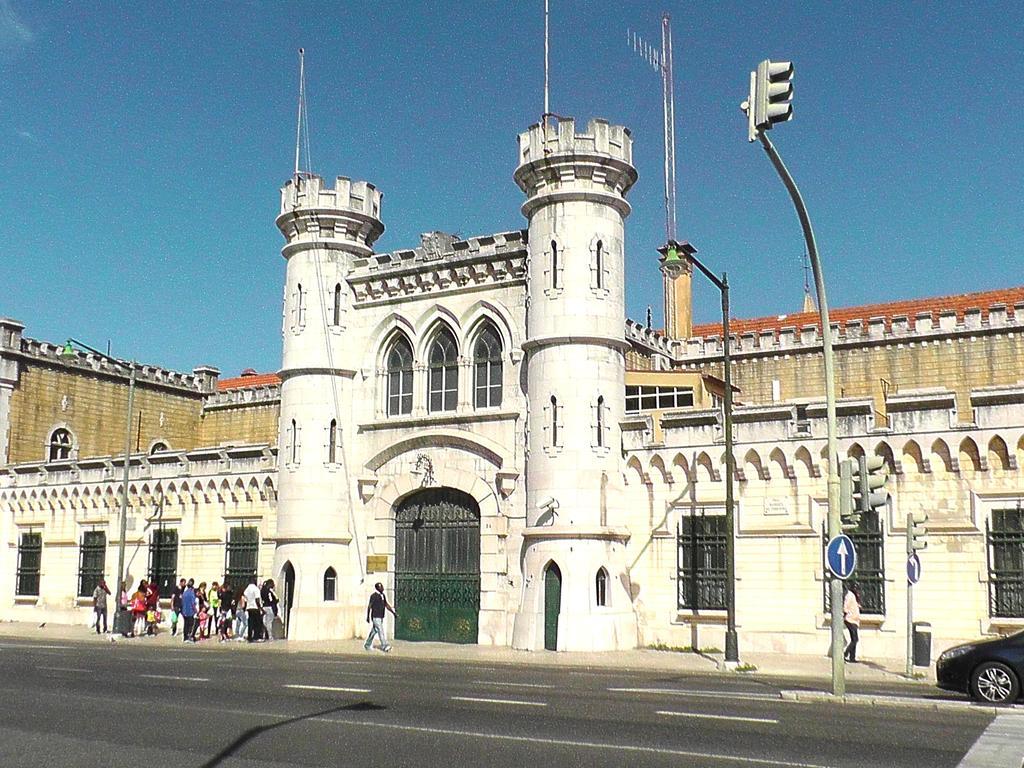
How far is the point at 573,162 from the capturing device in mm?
26875

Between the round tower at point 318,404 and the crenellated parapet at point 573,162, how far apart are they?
6380 mm

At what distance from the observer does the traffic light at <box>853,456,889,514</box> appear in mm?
15969

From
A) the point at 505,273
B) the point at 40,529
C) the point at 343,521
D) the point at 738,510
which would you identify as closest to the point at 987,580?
the point at 738,510

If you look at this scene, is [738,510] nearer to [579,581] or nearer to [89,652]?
[579,581]

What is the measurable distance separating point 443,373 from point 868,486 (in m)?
15.4

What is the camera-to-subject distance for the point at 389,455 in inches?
1180

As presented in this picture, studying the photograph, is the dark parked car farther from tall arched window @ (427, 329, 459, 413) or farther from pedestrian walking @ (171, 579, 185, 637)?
pedestrian walking @ (171, 579, 185, 637)

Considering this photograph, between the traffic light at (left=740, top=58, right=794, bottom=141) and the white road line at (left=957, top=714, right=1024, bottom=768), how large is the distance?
7206mm

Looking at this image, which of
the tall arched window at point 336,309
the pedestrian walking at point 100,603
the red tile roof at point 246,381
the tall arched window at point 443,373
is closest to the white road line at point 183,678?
the tall arched window at point 443,373

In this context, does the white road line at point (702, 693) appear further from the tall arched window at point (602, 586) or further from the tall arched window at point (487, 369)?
the tall arched window at point (487, 369)

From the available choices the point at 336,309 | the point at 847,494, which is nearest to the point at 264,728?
the point at 847,494

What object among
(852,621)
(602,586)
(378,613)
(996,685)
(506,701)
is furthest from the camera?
(378,613)

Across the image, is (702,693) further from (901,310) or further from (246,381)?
(246,381)

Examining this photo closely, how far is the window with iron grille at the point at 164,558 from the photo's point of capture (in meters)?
34.4
